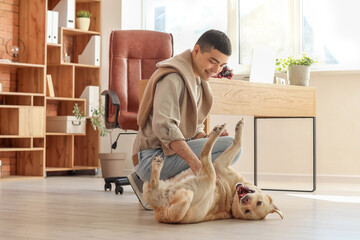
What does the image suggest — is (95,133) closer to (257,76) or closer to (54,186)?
(54,186)

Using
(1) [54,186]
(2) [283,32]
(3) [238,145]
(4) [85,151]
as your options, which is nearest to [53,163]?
(4) [85,151]

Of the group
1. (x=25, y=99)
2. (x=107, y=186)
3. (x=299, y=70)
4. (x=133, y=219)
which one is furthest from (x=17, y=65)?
(x=133, y=219)

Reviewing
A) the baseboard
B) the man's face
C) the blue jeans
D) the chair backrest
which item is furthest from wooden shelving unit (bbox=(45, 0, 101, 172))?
the man's face

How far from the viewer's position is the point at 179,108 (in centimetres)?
246

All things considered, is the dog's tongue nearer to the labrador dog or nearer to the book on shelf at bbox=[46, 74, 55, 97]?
the labrador dog

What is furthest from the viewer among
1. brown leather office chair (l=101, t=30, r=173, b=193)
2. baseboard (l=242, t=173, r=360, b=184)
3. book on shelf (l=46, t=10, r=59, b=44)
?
book on shelf (l=46, t=10, r=59, b=44)

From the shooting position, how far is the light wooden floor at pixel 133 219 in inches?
83.2

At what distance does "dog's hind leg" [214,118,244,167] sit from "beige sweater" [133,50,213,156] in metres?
0.17

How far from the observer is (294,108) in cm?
390

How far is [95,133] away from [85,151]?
23cm

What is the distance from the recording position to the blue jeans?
2.54 metres

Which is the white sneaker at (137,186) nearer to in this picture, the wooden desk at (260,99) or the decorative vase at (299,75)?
the wooden desk at (260,99)

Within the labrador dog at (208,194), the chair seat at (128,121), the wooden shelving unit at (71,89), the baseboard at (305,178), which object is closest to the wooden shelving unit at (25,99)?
the wooden shelving unit at (71,89)

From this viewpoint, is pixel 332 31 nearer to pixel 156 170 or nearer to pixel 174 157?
pixel 174 157
